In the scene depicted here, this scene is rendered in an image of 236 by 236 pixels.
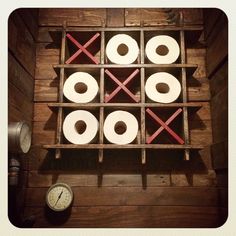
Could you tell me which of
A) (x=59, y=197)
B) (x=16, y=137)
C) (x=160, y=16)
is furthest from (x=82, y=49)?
(x=59, y=197)

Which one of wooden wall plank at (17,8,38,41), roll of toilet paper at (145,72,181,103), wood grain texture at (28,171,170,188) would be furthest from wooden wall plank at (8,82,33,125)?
roll of toilet paper at (145,72,181,103)

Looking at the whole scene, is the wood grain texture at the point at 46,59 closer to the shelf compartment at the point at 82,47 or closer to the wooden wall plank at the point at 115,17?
the shelf compartment at the point at 82,47

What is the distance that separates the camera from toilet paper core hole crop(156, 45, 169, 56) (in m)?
1.82

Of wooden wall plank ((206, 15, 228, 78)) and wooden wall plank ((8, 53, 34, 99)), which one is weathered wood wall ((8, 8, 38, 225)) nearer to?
wooden wall plank ((8, 53, 34, 99))

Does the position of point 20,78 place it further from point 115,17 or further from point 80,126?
point 115,17

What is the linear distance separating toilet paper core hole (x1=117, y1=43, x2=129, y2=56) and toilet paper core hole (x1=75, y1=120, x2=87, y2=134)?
53 centimetres

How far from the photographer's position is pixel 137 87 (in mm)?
1915

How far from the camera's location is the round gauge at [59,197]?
1693mm

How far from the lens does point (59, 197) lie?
1.70 m

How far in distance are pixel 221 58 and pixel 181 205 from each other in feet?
2.98

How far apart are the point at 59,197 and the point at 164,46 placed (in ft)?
3.72

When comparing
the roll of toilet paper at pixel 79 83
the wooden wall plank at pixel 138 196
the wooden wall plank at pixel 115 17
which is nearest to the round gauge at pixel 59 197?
the wooden wall plank at pixel 138 196

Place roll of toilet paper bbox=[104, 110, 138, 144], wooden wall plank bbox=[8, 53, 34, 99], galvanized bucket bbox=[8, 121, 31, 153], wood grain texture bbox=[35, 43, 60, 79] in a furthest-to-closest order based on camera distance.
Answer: wood grain texture bbox=[35, 43, 60, 79] < roll of toilet paper bbox=[104, 110, 138, 144] < wooden wall plank bbox=[8, 53, 34, 99] < galvanized bucket bbox=[8, 121, 31, 153]

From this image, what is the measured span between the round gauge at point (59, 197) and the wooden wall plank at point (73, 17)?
Result: 1.11 meters
